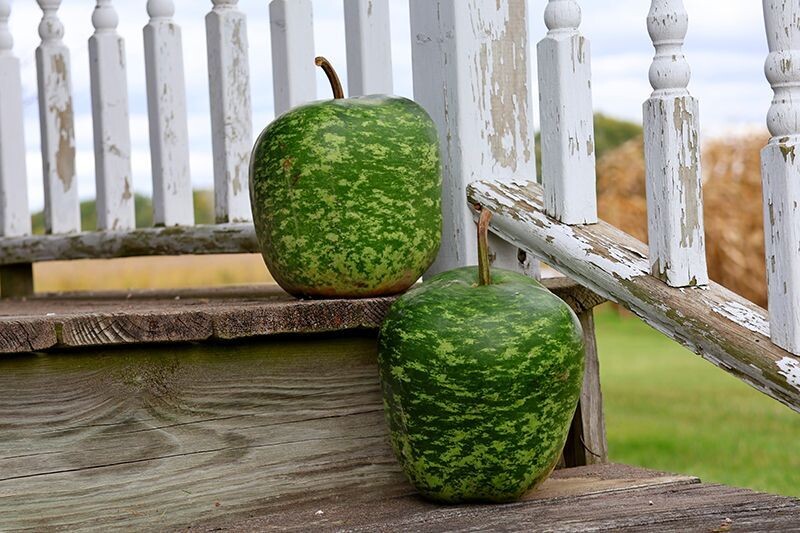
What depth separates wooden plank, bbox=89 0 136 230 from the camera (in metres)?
2.69

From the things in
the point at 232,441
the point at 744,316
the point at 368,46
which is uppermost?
the point at 368,46

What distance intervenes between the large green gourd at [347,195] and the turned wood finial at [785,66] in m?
0.55

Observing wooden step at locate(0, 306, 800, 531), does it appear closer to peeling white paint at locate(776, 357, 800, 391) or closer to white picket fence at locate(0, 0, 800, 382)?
peeling white paint at locate(776, 357, 800, 391)

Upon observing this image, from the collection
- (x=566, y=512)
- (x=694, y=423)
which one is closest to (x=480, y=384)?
(x=566, y=512)

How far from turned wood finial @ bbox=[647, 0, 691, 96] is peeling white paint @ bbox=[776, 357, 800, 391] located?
0.43 meters

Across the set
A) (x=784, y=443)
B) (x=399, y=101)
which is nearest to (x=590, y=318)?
(x=399, y=101)

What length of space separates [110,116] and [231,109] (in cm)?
44

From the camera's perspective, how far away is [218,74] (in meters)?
2.42

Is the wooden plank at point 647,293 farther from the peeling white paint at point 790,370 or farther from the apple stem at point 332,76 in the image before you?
the apple stem at point 332,76

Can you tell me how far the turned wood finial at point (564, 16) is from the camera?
180 cm

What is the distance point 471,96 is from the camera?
192cm

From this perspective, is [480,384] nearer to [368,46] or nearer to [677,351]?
[368,46]

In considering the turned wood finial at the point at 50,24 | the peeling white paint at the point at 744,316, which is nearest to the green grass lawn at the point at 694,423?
the peeling white paint at the point at 744,316

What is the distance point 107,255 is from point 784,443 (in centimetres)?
244
